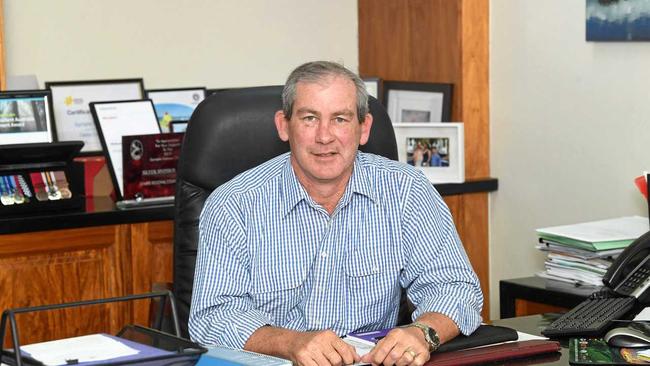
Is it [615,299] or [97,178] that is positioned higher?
[97,178]

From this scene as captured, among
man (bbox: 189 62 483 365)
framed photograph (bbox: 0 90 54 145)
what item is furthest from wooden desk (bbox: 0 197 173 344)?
man (bbox: 189 62 483 365)

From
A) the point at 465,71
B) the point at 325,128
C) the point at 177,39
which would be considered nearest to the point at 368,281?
the point at 325,128

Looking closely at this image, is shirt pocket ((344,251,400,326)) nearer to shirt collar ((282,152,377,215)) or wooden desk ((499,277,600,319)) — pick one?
shirt collar ((282,152,377,215))

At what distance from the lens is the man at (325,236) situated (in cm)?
215

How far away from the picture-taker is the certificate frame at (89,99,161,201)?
10.7ft

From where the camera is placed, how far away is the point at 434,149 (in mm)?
3516

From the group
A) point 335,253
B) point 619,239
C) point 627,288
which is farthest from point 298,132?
point 619,239

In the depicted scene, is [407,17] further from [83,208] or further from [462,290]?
[462,290]

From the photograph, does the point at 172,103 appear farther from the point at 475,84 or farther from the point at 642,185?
the point at 642,185

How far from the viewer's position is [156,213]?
308 centimetres

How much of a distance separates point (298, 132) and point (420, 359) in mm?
625

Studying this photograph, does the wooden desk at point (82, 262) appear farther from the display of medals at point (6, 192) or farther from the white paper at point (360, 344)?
the white paper at point (360, 344)

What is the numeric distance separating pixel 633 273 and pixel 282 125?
0.87 m

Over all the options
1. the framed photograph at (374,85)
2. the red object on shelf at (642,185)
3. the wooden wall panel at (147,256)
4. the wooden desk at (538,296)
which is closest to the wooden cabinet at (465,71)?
the framed photograph at (374,85)
